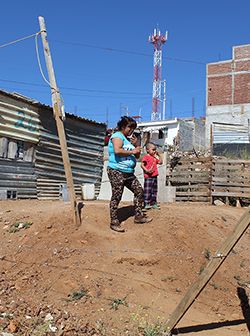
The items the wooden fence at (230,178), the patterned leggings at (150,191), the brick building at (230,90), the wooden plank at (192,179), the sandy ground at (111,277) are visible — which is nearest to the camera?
the sandy ground at (111,277)

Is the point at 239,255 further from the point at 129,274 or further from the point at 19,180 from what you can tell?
the point at 19,180

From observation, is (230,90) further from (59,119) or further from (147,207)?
(59,119)

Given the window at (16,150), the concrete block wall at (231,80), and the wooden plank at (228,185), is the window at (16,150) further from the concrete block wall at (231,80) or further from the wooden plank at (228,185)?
the concrete block wall at (231,80)

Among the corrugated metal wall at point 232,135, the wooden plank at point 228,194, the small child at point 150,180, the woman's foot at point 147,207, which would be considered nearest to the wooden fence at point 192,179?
the wooden plank at point 228,194

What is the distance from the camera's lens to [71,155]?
13.9 m

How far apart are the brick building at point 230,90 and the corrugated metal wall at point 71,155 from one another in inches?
719

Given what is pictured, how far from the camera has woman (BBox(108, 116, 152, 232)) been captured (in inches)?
219

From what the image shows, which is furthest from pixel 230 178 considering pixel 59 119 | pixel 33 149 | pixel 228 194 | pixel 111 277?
pixel 111 277

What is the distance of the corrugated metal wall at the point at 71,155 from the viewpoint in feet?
41.5

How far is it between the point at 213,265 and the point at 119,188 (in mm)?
2439

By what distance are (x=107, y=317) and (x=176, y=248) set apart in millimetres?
1876

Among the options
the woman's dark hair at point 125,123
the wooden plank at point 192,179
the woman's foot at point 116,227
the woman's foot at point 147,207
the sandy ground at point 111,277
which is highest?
the woman's dark hair at point 125,123

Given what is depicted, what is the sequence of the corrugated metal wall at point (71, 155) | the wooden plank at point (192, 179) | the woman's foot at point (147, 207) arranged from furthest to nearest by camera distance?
1. the wooden plank at point (192, 179)
2. the corrugated metal wall at point (71, 155)
3. the woman's foot at point (147, 207)

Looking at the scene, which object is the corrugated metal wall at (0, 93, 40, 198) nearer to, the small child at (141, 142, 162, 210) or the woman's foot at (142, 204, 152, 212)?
the small child at (141, 142, 162, 210)
